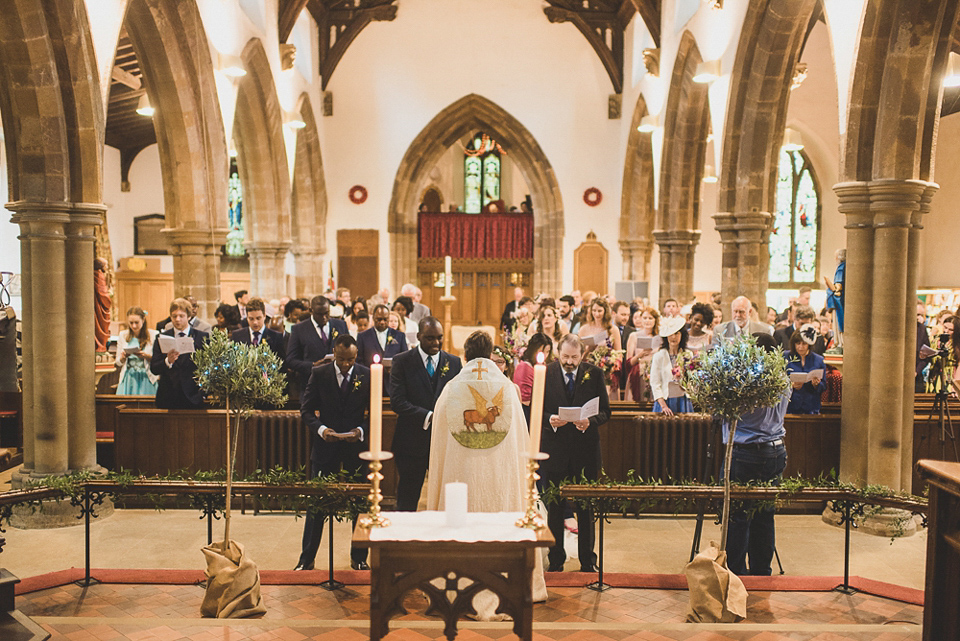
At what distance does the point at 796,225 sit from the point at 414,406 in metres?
15.6

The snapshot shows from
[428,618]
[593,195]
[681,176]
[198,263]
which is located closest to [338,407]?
[428,618]

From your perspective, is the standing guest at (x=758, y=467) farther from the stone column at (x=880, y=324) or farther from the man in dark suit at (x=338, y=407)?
the man in dark suit at (x=338, y=407)

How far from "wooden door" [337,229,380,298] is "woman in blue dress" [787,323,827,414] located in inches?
485

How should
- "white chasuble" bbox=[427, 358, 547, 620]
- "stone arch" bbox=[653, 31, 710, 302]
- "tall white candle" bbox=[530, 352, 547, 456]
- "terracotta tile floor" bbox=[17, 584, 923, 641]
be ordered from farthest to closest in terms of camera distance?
"stone arch" bbox=[653, 31, 710, 302], "white chasuble" bbox=[427, 358, 547, 620], "terracotta tile floor" bbox=[17, 584, 923, 641], "tall white candle" bbox=[530, 352, 547, 456]

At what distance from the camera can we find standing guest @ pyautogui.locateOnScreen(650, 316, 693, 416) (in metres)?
6.18

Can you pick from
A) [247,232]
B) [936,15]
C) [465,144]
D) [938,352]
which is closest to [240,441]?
A: [938,352]

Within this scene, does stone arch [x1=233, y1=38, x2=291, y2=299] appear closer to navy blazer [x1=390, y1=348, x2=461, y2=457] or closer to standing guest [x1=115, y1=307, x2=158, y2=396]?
standing guest [x1=115, y1=307, x2=158, y2=396]

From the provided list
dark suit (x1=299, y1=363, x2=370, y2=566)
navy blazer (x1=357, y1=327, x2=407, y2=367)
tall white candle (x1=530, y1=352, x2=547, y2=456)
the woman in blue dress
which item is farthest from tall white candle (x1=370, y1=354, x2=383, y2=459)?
navy blazer (x1=357, y1=327, x2=407, y2=367)

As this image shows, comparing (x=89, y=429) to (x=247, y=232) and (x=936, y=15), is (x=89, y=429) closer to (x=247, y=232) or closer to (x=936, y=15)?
(x=936, y=15)

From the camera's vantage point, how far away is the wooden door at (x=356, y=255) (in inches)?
701

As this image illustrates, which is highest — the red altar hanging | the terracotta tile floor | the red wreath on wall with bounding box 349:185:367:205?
the red wreath on wall with bounding box 349:185:367:205

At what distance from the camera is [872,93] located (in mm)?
6250

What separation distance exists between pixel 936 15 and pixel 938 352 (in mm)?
2424

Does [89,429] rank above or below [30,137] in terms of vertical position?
below
